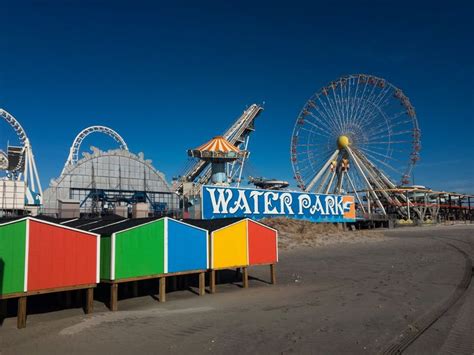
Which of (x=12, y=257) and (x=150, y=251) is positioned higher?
(x=12, y=257)

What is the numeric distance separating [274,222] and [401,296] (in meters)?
22.1

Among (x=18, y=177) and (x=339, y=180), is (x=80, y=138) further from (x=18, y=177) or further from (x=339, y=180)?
(x=339, y=180)

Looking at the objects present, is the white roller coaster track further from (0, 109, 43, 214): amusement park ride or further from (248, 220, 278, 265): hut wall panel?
(248, 220, 278, 265): hut wall panel

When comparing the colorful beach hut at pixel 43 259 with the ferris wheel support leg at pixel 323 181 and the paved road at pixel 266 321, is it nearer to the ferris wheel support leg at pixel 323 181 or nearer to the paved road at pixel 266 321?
the paved road at pixel 266 321

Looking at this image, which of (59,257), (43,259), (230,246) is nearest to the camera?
(43,259)

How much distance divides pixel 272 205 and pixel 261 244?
18.7 meters

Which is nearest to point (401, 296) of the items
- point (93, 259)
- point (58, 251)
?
point (93, 259)

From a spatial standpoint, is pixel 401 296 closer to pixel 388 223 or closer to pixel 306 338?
pixel 306 338

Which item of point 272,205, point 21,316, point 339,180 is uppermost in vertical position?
point 339,180

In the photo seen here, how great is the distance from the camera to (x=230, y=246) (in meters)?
15.6

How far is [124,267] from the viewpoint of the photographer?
12281 mm

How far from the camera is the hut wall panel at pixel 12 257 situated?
985 cm

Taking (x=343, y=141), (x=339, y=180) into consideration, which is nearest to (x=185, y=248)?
(x=343, y=141)

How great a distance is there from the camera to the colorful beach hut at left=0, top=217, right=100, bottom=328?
9.98m
